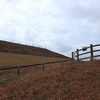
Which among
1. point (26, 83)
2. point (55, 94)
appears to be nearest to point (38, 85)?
point (26, 83)

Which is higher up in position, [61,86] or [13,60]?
[13,60]

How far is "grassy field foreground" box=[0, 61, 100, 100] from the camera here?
17.5 m

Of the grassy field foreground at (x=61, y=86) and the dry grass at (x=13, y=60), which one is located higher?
the dry grass at (x=13, y=60)

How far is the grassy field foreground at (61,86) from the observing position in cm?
1755

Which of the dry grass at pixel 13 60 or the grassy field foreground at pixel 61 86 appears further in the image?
the dry grass at pixel 13 60

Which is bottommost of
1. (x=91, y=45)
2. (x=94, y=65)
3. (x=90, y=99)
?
(x=90, y=99)

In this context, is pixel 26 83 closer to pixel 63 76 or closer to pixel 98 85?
pixel 63 76

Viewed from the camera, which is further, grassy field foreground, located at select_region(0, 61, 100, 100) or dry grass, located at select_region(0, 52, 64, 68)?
dry grass, located at select_region(0, 52, 64, 68)

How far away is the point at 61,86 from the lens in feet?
63.4

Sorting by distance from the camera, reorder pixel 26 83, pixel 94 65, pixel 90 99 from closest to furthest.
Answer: pixel 90 99
pixel 26 83
pixel 94 65

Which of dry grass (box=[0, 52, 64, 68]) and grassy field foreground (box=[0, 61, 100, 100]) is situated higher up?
dry grass (box=[0, 52, 64, 68])

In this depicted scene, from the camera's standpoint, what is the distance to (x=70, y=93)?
17812 mm

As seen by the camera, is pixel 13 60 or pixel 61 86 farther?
pixel 13 60

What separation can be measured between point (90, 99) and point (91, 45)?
34.8 ft
